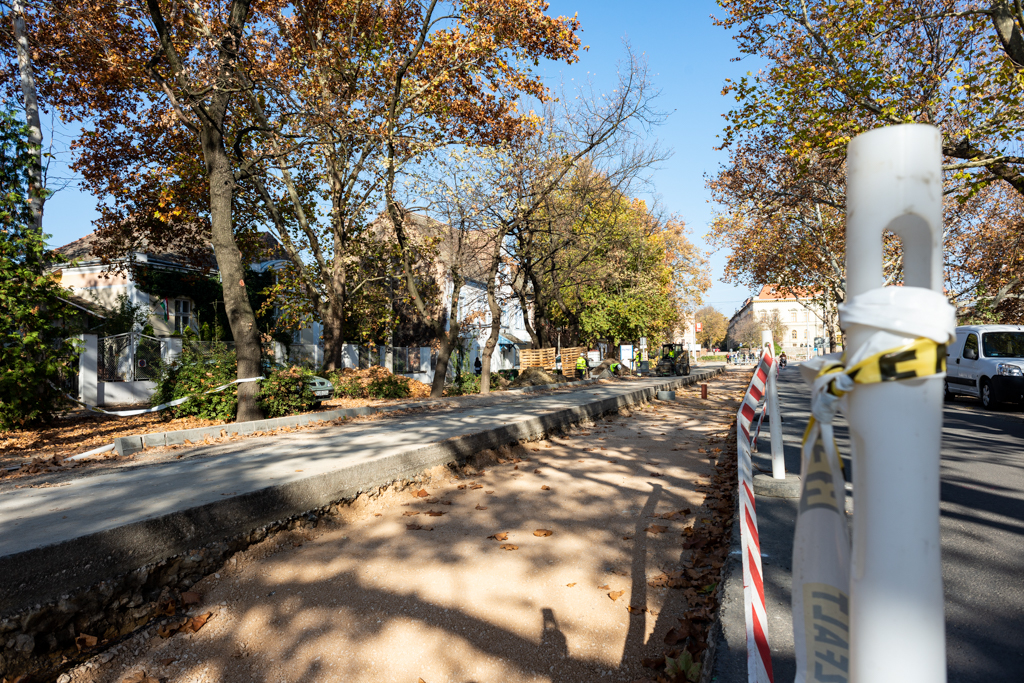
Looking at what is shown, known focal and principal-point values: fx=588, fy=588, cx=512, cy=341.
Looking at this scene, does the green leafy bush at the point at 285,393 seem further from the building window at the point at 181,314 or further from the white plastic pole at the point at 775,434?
the building window at the point at 181,314

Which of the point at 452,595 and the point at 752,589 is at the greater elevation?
the point at 752,589

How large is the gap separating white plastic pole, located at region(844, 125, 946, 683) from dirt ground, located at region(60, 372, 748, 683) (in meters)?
2.26

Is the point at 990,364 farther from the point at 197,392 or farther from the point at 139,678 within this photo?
the point at 197,392

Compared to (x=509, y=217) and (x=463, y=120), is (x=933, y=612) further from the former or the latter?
(x=509, y=217)

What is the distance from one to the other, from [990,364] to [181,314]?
25.9 meters

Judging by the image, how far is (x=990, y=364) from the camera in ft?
45.6

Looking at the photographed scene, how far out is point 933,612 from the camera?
899 mm

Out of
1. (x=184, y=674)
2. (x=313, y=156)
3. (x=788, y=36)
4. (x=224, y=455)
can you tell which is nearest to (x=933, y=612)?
(x=184, y=674)

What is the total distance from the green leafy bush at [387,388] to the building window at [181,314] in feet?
32.5

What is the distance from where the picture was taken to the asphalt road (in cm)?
251

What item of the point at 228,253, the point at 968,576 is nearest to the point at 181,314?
the point at 228,253

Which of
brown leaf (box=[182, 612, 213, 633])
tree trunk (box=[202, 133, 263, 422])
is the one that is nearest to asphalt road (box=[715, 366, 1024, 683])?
brown leaf (box=[182, 612, 213, 633])

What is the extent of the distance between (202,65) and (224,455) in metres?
10.6

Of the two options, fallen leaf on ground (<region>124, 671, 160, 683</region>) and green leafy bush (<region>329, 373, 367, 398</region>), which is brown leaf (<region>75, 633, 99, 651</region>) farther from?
green leafy bush (<region>329, 373, 367, 398</region>)
